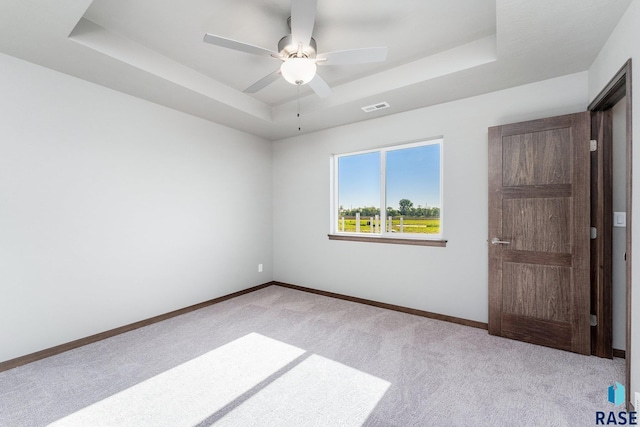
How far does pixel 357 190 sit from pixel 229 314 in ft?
7.92

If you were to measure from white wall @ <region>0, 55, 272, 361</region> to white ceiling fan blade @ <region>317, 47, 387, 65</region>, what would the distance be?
231 cm

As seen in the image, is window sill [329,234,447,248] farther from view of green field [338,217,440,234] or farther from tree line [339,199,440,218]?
tree line [339,199,440,218]

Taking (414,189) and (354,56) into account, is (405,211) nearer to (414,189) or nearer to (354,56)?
(414,189)

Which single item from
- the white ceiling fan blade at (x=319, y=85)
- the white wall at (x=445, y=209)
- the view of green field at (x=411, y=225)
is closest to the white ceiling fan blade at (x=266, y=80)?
the white ceiling fan blade at (x=319, y=85)

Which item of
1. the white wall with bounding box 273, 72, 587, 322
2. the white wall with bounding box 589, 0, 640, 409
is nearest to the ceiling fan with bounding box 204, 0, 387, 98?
the white wall with bounding box 589, 0, 640, 409

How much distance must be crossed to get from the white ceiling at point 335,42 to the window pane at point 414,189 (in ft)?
2.12

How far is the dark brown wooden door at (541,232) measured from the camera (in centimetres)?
246

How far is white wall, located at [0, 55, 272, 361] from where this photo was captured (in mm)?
2336

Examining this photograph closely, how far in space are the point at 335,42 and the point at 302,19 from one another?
0.85 meters

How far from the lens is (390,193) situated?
379 cm

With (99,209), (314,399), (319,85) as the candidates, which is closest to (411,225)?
(319,85)

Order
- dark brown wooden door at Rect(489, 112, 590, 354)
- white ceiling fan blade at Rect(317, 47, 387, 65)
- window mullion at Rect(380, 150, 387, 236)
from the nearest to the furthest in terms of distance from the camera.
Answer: white ceiling fan blade at Rect(317, 47, 387, 65)
dark brown wooden door at Rect(489, 112, 590, 354)
window mullion at Rect(380, 150, 387, 236)

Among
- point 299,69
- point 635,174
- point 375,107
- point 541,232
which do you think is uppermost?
point 375,107

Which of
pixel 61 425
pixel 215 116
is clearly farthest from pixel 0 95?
pixel 61 425
